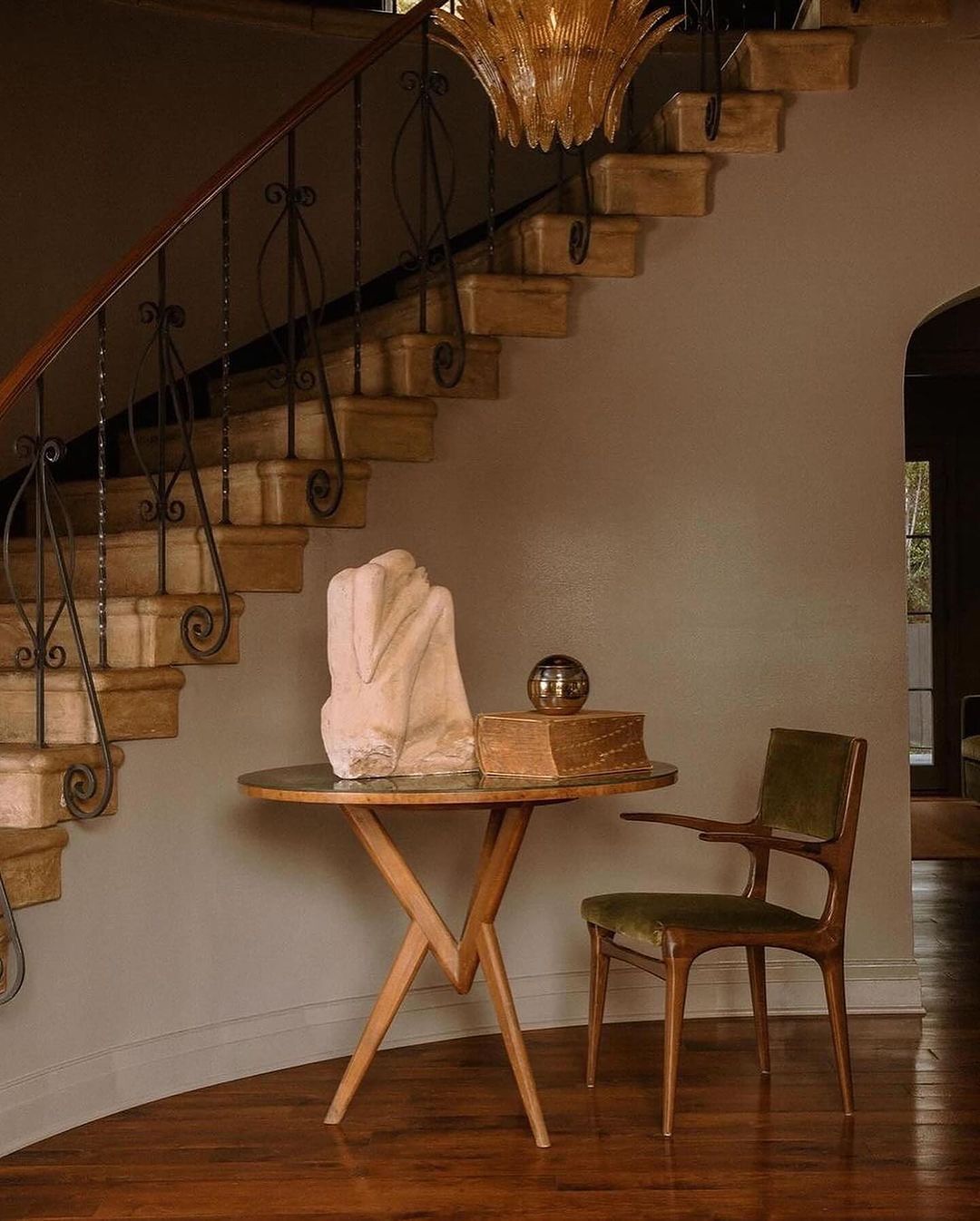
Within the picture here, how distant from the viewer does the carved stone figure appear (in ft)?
11.3

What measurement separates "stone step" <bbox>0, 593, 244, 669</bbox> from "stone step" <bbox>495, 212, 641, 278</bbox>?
1452mm

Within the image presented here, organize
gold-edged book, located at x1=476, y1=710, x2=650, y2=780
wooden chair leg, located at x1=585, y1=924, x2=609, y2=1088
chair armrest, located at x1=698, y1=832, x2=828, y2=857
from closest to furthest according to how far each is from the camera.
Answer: gold-edged book, located at x1=476, y1=710, x2=650, y2=780, chair armrest, located at x1=698, y1=832, x2=828, y2=857, wooden chair leg, located at x1=585, y1=924, x2=609, y2=1088

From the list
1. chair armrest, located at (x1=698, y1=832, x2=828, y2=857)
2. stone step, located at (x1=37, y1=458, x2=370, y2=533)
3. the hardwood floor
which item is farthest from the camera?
stone step, located at (x1=37, y1=458, x2=370, y2=533)

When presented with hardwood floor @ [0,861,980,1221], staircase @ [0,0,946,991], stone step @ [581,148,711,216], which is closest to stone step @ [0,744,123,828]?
staircase @ [0,0,946,991]

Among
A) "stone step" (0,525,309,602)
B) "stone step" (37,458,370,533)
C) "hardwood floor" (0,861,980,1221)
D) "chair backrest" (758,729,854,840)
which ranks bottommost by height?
"hardwood floor" (0,861,980,1221)

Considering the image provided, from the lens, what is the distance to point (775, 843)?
3742mm

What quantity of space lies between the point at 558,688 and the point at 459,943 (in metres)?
0.68

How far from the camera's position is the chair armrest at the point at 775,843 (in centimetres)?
366

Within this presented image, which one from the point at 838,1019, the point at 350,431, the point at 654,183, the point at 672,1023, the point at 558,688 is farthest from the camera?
the point at 654,183

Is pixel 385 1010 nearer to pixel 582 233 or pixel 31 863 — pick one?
pixel 31 863

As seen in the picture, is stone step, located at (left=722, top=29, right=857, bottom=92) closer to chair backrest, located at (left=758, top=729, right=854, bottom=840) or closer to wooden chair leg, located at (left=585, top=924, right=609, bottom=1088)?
chair backrest, located at (left=758, top=729, right=854, bottom=840)

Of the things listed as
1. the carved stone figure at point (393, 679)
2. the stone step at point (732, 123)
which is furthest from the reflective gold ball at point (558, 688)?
the stone step at point (732, 123)

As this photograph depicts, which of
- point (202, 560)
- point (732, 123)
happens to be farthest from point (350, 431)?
point (732, 123)

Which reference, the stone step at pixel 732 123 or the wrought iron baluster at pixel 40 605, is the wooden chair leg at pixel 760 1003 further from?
the stone step at pixel 732 123
